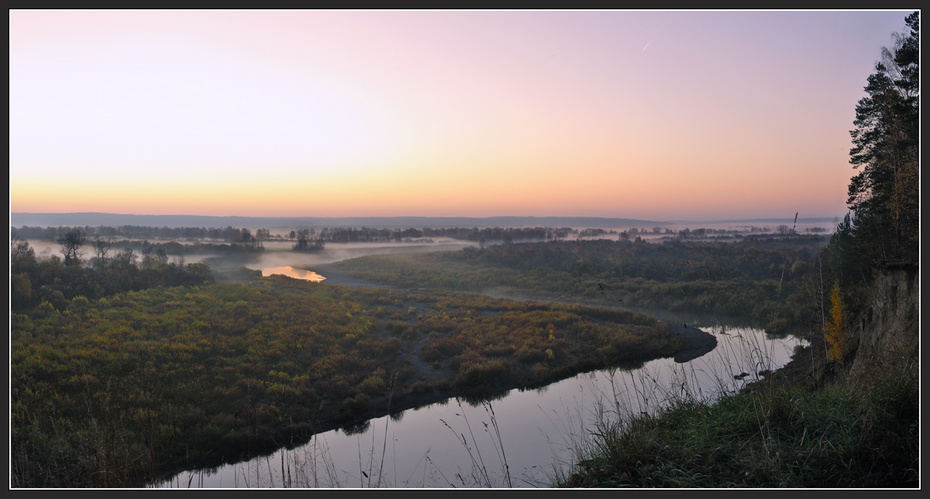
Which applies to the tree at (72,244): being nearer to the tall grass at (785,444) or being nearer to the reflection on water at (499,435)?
the reflection on water at (499,435)

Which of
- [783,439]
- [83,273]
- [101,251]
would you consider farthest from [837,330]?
[101,251]

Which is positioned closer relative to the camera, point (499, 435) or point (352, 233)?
point (499, 435)

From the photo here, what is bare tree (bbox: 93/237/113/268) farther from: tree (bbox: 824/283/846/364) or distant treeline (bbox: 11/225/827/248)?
tree (bbox: 824/283/846/364)

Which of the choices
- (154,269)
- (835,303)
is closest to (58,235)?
(154,269)

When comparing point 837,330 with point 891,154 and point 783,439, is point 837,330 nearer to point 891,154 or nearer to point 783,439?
point 891,154

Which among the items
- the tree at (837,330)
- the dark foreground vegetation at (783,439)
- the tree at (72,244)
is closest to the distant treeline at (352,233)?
the tree at (72,244)

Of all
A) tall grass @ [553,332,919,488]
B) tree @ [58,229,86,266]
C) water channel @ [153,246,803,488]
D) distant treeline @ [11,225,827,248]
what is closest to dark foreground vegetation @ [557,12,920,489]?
tall grass @ [553,332,919,488]
